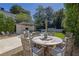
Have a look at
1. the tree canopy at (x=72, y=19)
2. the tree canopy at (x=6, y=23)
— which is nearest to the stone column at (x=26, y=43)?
the tree canopy at (x=6, y=23)

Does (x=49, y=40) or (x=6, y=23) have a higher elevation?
(x=6, y=23)

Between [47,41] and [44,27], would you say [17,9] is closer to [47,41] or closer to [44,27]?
[44,27]

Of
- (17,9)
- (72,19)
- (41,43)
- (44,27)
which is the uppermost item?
(17,9)

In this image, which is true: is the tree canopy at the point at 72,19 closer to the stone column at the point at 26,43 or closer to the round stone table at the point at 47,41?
the round stone table at the point at 47,41

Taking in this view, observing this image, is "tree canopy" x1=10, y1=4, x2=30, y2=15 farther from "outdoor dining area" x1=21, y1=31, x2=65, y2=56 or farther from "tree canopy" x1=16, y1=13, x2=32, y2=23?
"outdoor dining area" x1=21, y1=31, x2=65, y2=56

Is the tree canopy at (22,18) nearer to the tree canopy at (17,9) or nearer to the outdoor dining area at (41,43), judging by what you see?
the tree canopy at (17,9)

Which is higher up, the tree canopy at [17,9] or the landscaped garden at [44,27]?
the tree canopy at [17,9]

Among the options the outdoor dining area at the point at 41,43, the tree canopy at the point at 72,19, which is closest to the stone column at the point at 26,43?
the outdoor dining area at the point at 41,43

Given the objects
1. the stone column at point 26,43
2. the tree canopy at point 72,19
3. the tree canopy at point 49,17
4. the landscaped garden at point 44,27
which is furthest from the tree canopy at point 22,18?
the tree canopy at point 72,19

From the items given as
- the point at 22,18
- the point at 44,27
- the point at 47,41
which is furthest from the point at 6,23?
the point at 47,41

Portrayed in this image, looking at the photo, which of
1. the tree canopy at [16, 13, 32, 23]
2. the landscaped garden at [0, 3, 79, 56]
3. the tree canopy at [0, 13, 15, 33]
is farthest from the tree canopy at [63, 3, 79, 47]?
the tree canopy at [0, 13, 15, 33]

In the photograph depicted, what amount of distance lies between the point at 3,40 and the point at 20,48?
294 mm

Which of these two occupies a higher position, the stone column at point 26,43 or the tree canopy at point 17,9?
the tree canopy at point 17,9

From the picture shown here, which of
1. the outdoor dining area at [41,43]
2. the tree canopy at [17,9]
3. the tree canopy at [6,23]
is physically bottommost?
the outdoor dining area at [41,43]
